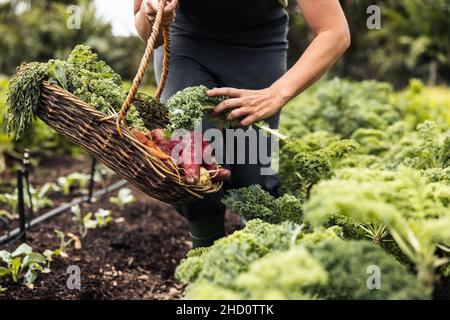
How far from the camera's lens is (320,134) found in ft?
12.8

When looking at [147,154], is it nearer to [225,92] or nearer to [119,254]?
[225,92]

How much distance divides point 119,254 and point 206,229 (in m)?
0.97

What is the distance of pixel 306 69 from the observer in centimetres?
250

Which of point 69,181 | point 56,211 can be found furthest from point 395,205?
point 69,181

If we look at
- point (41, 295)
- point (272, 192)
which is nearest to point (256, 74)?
point (272, 192)

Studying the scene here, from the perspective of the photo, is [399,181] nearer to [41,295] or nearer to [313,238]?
[313,238]

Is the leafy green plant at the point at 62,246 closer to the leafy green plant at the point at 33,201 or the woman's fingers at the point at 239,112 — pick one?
the leafy green plant at the point at 33,201

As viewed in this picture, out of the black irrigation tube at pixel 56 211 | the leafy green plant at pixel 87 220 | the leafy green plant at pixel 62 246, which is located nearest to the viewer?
the leafy green plant at pixel 62 246

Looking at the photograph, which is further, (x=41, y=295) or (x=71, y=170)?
(x=71, y=170)

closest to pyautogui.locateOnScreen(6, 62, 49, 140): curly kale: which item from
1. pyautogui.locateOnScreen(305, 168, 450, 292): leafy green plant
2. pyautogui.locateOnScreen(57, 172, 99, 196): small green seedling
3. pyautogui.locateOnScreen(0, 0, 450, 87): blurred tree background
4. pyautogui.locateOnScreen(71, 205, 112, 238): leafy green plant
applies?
pyautogui.locateOnScreen(305, 168, 450, 292): leafy green plant

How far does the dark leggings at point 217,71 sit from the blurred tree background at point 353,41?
8.34 m

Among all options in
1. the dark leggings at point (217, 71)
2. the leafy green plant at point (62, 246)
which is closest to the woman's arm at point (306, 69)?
the dark leggings at point (217, 71)

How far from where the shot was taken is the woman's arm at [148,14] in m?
2.40

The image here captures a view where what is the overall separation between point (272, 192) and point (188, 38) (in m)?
0.94
